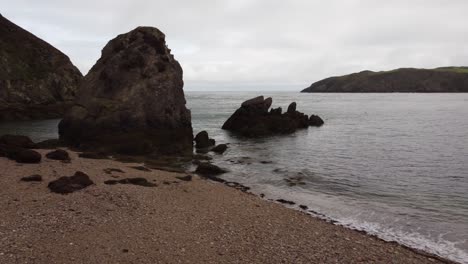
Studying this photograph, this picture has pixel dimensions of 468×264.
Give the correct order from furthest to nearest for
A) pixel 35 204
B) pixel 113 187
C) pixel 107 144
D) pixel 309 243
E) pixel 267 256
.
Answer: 1. pixel 107 144
2. pixel 113 187
3. pixel 35 204
4. pixel 309 243
5. pixel 267 256

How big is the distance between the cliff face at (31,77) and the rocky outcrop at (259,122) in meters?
35.8

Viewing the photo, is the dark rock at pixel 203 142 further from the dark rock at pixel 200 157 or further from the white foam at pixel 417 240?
the white foam at pixel 417 240

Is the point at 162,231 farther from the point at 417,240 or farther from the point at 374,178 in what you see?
the point at 374,178

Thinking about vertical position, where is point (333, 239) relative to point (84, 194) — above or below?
below

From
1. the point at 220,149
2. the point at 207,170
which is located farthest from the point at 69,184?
the point at 220,149

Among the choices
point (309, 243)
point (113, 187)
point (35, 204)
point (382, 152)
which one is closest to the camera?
point (309, 243)

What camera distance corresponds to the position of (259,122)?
59.1 metres

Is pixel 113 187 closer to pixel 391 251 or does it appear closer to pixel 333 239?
pixel 333 239

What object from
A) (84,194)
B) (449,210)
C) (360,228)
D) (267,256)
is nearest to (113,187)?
(84,194)

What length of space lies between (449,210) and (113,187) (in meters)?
16.4

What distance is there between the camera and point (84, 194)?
57.1 feet

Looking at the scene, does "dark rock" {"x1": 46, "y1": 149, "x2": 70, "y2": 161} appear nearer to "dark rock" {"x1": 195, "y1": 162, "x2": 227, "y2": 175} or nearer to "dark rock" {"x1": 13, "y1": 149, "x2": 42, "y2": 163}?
"dark rock" {"x1": 13, "y1": 149, "x2": 42, "y2": 163}

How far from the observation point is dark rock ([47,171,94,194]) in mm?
17641

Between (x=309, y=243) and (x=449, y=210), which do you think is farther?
(x=449, y=210)
